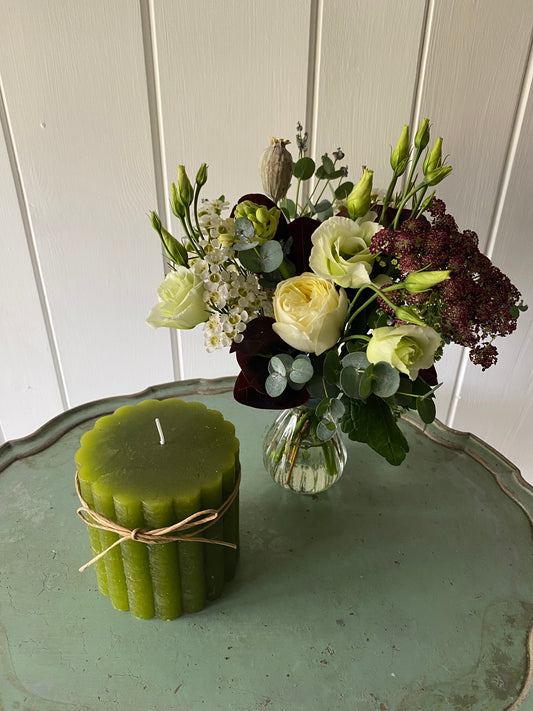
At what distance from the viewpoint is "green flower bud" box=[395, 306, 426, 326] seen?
44 cm

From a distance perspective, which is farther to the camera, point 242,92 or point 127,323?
point 127,323

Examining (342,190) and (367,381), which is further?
(342,190)

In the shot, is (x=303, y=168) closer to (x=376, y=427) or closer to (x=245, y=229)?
(x=245, y=229)

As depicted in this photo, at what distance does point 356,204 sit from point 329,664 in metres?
0.45

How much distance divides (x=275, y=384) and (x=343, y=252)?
145 mm

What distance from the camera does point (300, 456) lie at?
69 cm

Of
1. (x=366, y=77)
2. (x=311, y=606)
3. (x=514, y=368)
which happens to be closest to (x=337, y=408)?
(x=311, y=606)

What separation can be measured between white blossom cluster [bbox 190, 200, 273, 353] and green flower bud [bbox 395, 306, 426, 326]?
0.50 feet

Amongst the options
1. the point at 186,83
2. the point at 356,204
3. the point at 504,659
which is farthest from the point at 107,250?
the point at 504,659

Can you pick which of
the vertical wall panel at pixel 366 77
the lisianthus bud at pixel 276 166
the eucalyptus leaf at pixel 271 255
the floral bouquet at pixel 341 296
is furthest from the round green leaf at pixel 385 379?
the vertical wall panel at pixel 366 77

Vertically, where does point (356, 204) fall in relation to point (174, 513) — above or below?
above

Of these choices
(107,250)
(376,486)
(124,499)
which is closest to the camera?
(124,499)

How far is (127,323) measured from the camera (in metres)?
1.05

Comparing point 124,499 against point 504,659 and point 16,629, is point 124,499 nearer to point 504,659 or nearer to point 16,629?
point 16,629
